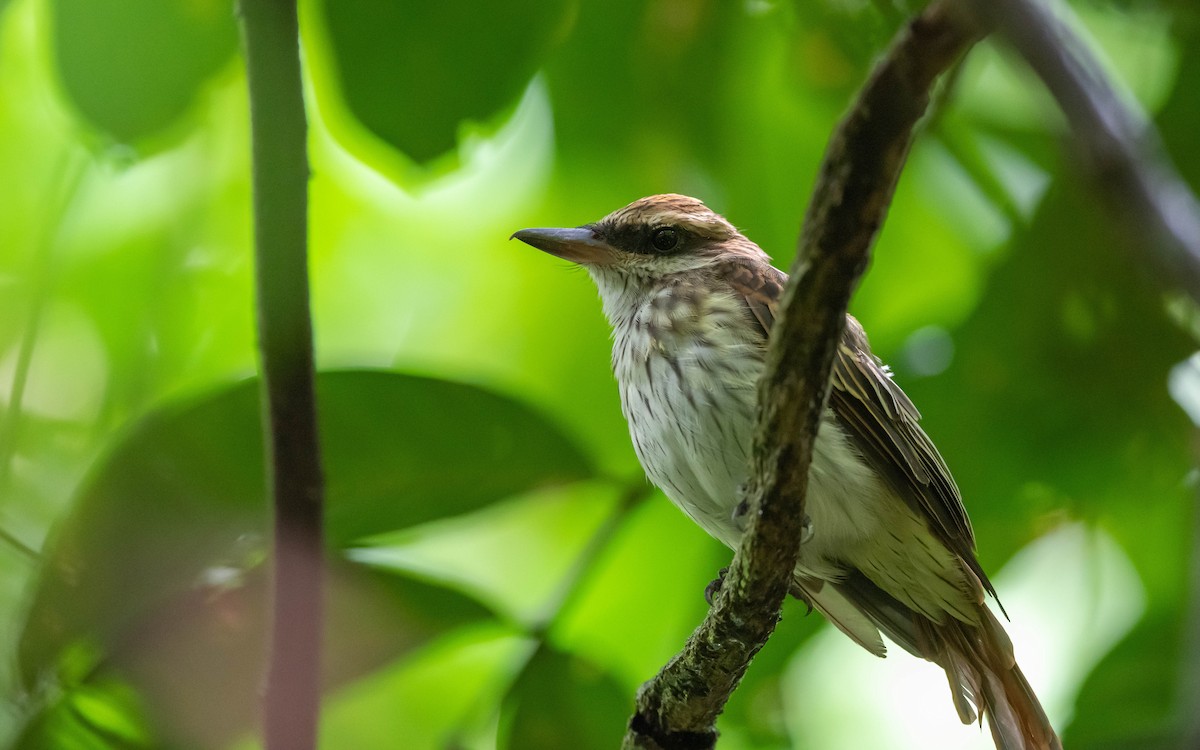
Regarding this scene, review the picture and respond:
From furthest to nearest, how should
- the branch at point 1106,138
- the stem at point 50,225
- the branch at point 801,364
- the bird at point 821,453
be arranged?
the stem at point 50,225
the bird at point 821,453
the branch at point 801,364
the branch at point 1106,138

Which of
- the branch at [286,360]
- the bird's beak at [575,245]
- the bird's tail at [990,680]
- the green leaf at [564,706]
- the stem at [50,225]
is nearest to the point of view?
the branch at [286,360]

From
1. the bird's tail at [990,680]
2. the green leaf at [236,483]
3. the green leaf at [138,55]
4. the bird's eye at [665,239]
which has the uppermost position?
the green leaf at [138,55]

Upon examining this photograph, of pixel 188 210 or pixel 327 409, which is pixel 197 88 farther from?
pixel 188 210

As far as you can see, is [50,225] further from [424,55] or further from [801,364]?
[801,364]

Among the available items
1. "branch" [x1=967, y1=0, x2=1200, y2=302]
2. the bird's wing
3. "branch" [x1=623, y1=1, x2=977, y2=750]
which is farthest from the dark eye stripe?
"branch" [x1=967, y1=0, x2=1200, y2=302]

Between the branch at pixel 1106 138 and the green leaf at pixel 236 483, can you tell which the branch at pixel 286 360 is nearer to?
the green leaf at pixel 236 483

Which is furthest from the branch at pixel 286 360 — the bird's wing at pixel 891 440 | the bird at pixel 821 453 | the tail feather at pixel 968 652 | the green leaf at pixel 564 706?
the tail feather at pixel 968 652

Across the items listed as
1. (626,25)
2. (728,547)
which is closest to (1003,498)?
(728,547)
